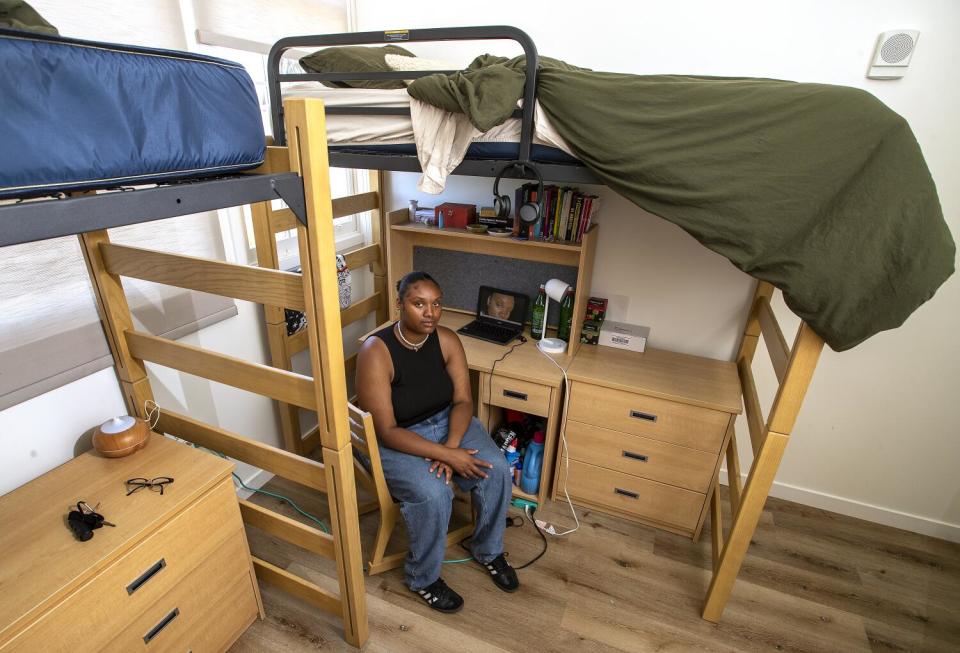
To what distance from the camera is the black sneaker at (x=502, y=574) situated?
174 cm

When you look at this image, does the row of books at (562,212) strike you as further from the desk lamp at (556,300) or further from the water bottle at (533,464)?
the water bottle at (533,464)

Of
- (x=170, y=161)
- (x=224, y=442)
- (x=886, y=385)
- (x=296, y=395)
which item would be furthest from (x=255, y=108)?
(x=886, y=385)

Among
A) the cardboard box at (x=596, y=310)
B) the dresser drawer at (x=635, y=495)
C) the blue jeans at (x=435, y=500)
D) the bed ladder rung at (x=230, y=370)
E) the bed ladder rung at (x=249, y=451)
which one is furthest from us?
the cardboard box at (x=596, y=310)

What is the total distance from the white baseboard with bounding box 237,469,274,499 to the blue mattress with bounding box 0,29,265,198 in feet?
5.50

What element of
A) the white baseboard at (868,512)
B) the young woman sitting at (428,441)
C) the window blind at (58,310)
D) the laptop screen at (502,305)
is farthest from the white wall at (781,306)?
the window blind at (58,310)

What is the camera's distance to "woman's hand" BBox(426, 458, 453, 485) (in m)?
1.67

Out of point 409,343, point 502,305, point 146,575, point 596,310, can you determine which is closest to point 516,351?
point 502,305

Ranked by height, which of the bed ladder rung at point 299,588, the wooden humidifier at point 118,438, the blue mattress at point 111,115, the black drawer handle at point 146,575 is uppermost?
the blue mattress at point 111,115

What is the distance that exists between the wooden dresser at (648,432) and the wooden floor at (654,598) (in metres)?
0.14

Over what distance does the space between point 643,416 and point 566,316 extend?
0.56 m

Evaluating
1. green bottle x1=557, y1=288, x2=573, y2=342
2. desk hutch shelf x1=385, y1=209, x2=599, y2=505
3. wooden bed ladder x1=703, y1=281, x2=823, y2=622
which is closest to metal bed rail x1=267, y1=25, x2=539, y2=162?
desk hutch shelf x1=385, y1=209, x2=599, y2=505

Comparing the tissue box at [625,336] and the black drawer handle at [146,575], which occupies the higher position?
the tissue box at [625,336]

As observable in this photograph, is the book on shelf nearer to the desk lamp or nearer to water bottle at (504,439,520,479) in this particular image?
the desk lamp

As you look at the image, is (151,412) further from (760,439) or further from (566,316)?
(760,439)
